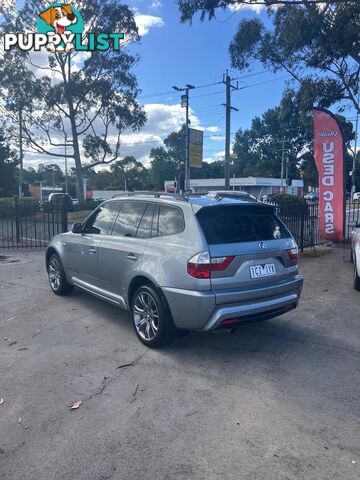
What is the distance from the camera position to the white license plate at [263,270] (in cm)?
419

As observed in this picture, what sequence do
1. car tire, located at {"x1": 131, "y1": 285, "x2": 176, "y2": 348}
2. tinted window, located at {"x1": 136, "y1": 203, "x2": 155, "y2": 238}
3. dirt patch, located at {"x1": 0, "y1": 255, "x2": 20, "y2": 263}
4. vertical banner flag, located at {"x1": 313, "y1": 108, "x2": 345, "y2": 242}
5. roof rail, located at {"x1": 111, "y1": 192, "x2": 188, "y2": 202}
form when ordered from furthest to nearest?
vertical banner flag, located at {"x1": 313, "y1": 108, "x2": 345, "y2": 242} → dirt patch, located at {"x1": 0, "y1": 255, "x2": 20, "y2": 263} → tinted window, located at {"x1": 136, "y1": 203, "x2": 155, "y2": 238} → roof rail, located at {"x1": 111, "y1": 192, "x2": 188, "y2": 202} → car tire, located at {"x1": 131, "y1": 285, "x2": 176, "y2": 348}

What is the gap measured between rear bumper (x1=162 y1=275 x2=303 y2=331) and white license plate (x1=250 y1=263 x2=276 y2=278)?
0.26m

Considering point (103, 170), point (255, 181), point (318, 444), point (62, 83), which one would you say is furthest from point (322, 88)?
point (103, 170)

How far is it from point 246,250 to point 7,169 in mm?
40191

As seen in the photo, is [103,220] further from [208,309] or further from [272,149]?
[272,149]

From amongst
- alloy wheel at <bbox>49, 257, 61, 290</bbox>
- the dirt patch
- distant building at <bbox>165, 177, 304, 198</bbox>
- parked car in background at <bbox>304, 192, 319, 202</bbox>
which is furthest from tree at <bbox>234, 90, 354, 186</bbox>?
alloy wheel at <bbox>49, 257, 61, 290</bbox>

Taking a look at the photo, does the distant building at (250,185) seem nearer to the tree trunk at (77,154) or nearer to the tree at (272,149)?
the tree at (272,149)

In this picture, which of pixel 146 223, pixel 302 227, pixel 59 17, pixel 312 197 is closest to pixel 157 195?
pixel 146 223

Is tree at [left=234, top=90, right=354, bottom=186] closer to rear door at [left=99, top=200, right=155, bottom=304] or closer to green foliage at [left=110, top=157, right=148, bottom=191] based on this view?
green foliage at [left=110, top=157, right=148, bottom=191]

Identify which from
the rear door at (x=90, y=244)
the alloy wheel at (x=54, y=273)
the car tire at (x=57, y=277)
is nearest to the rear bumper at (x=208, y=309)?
the rear door at (x=90, y=244)

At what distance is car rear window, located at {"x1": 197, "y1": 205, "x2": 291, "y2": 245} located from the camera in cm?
415

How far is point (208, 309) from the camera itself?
3.91 m

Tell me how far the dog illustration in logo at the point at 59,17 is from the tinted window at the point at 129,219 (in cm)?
1995

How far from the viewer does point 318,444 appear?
2.84m
